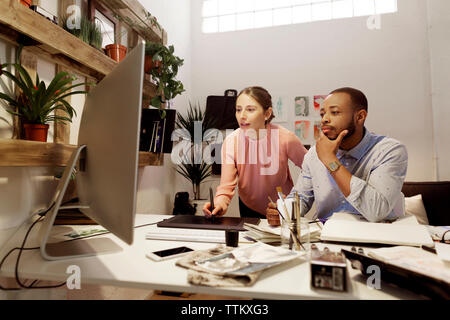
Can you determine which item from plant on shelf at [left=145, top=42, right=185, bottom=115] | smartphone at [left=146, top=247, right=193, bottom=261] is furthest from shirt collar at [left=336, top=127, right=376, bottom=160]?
plant on shelf at [left=145, top=42, right=185, bottom=115]

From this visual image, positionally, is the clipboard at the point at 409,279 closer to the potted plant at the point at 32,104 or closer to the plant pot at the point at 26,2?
the potted plant at the point at 32,104

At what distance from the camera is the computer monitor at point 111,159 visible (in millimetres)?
676

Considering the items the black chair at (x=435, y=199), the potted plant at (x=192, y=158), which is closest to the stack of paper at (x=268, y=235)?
the black chair at (x=435, y=199)

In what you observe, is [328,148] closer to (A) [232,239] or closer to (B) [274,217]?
(B) [274,217]

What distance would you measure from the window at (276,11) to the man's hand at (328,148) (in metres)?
2.75

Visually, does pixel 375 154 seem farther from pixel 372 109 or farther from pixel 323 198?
pixel 372 109

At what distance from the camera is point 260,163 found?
2.10 m

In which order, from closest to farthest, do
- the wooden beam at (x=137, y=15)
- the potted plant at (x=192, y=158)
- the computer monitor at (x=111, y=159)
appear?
the computer monitor at (x=111, y=159)
the wooden beam at (x=137, y=15)
the potted plant at (x=192, y=158)

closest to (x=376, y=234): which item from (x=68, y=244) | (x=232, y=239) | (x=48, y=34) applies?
(x=232, y=239)

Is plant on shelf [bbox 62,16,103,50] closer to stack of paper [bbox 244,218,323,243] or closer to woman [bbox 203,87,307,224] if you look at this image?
woman [bbox 203,87,307,224]

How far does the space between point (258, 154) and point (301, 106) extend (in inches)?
64.6

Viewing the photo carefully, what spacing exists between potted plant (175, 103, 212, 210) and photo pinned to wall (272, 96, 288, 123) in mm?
889

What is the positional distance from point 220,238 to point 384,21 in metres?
3.46

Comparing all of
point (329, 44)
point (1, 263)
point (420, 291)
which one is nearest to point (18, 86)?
point (1, 263)
